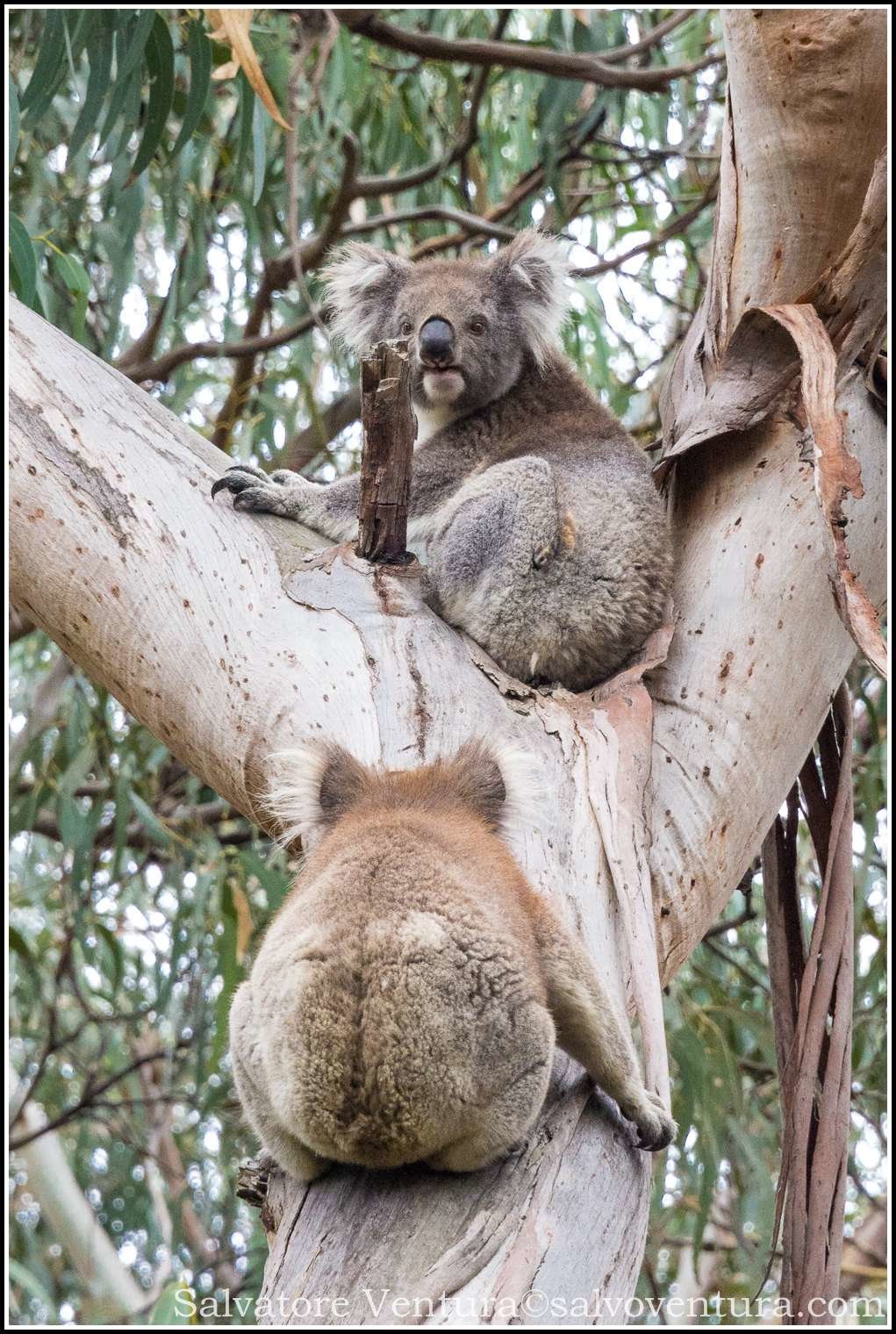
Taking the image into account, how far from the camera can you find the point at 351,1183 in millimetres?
1609

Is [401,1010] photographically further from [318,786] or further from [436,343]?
[436,343]

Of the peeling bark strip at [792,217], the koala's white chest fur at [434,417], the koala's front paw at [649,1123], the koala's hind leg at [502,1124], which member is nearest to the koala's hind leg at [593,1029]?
the koala's front paw at [649,1123]

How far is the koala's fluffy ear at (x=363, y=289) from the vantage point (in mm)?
3895

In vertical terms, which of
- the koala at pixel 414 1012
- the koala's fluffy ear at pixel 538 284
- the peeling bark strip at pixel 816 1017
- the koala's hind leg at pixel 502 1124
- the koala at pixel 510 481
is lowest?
the peeling bark strip at pixel 816 1017

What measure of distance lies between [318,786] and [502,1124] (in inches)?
21.3

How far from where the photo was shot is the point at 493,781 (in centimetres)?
194

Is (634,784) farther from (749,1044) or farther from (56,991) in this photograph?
(56,991)

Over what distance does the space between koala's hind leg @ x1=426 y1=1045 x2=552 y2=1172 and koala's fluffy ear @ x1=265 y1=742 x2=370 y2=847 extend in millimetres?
441

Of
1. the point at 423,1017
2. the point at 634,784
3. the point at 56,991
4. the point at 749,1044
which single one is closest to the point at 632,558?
the point at 634,784

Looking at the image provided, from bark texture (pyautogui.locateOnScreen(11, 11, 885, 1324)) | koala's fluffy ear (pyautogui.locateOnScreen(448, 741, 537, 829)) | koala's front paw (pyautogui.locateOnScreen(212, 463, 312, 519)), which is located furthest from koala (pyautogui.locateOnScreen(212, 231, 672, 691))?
koala's fluffy ear (pyautogui.locateOnScreen(448, 741, 537, 829))

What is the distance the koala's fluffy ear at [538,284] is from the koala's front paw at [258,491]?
108cm

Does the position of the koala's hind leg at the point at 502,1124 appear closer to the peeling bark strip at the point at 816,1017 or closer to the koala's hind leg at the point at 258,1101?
the koala's hind leg at the point at 258,1101

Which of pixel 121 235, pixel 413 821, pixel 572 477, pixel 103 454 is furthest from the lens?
pixel 121 235

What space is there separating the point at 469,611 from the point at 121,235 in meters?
1.98
